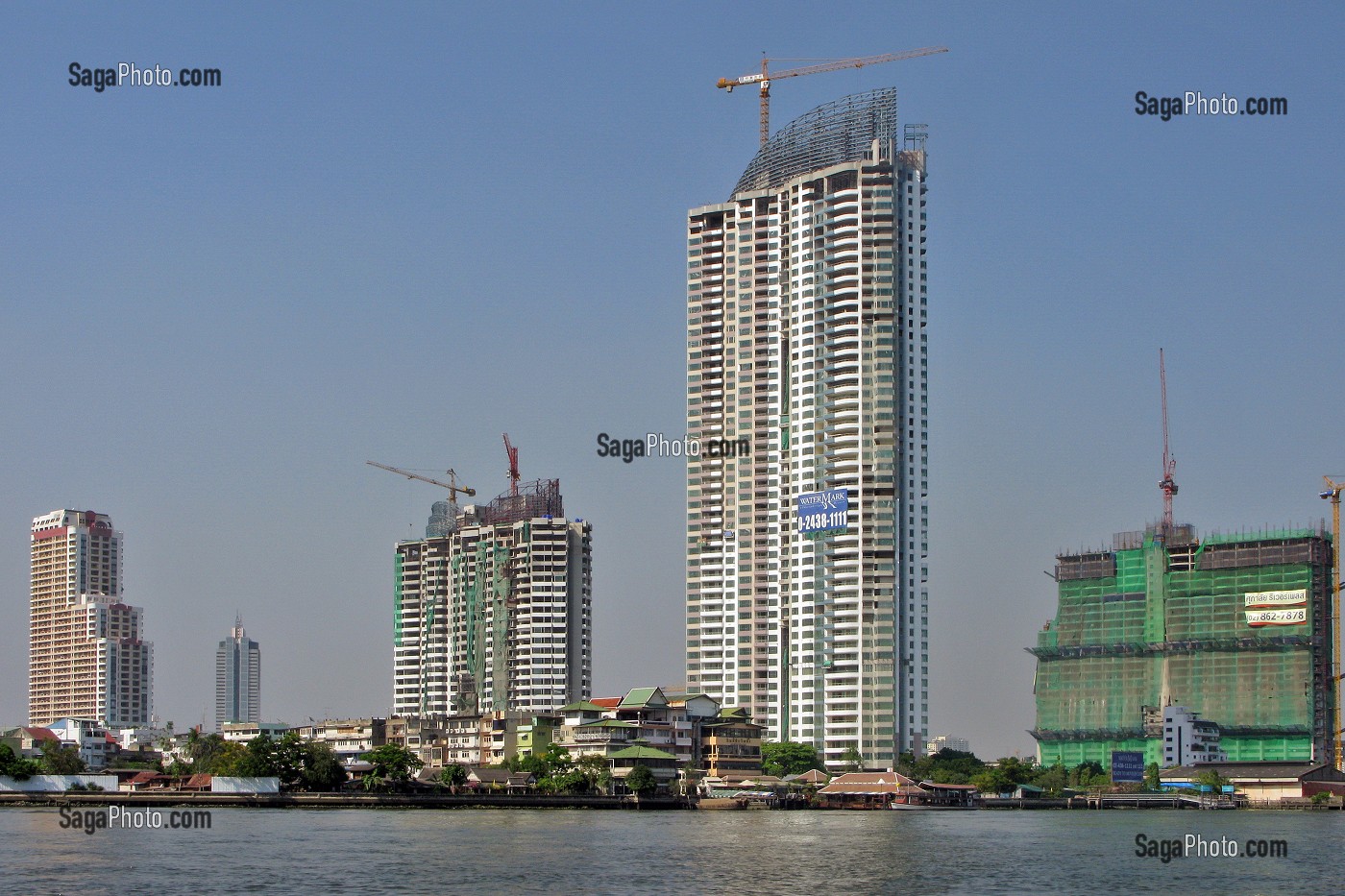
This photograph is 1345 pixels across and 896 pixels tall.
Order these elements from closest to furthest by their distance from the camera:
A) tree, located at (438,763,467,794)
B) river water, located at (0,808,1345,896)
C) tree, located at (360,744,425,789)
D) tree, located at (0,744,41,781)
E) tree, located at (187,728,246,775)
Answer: river water, located at (0,808,1345,896) → tree, located at (0,744,41,781) → tree, located at (187,728,246,775) → tree, located at (360,744,425,789) → tree, located at (438,763,467,794)

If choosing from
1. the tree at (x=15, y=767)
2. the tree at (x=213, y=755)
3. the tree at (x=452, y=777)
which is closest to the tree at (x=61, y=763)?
the tree at (x=15, y=767)

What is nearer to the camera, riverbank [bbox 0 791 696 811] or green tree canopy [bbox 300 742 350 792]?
riverbank [bbox 0 791 696 811]

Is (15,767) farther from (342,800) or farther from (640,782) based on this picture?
(640,782)

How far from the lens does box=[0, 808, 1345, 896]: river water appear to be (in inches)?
3418

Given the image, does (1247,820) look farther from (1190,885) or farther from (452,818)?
(1190,885)

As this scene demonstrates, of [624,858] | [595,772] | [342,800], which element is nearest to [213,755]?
[342,800]

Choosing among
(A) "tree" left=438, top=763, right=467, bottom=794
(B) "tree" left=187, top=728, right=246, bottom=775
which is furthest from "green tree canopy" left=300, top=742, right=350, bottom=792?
(A) "tree" left=438, top=763, right=467, bottom=794

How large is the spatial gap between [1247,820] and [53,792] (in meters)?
113

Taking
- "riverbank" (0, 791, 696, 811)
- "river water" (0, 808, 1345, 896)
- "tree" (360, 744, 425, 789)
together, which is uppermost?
Result: "river water" (0, 808, 1345, 896)

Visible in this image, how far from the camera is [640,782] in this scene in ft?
606

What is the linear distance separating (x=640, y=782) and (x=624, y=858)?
→ 82436 mm

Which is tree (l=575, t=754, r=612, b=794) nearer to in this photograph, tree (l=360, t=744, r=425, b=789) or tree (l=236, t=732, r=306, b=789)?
tree (l=360, t=744, r=425, b=789)

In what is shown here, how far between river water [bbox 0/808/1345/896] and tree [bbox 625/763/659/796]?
92.5 ft

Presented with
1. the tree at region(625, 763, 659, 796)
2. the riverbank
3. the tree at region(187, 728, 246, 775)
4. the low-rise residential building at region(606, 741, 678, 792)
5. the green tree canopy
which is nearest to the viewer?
the riverbank
